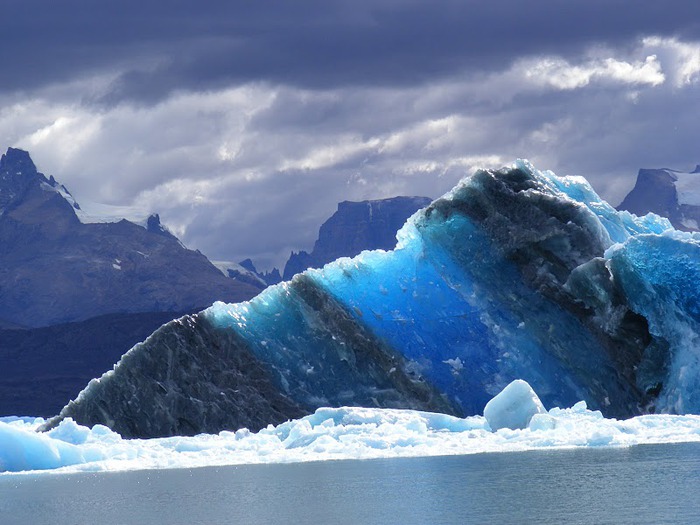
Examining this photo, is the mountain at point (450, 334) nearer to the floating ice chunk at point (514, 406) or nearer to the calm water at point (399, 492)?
the floating ice chunk at point (514, 406)

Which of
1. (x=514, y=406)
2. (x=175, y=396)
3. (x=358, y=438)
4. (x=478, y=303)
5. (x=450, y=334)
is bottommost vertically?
(x=358, y=438)

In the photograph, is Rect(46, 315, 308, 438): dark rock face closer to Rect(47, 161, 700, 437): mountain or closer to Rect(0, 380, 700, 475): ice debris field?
Rect(47, 161, 700, 437): mountain

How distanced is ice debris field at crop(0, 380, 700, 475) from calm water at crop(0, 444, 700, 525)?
1299mm

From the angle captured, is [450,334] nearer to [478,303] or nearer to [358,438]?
[478,303]

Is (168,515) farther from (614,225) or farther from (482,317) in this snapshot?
(614,225)

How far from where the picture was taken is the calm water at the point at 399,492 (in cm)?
3058

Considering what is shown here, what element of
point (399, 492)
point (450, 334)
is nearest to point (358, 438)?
point (450, 334)

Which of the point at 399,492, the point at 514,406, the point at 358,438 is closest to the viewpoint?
the point at 399,492

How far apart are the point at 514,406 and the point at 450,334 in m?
8.02

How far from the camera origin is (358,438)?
47.8 m

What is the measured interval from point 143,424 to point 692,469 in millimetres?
23113

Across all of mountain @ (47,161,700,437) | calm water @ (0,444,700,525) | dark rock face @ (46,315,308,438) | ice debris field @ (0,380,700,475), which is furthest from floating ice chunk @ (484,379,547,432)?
dark rock face @ (46,315,308,438)

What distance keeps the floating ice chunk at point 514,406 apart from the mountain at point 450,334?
5.65 metres

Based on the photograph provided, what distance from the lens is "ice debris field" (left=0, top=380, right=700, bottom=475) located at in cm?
4688
